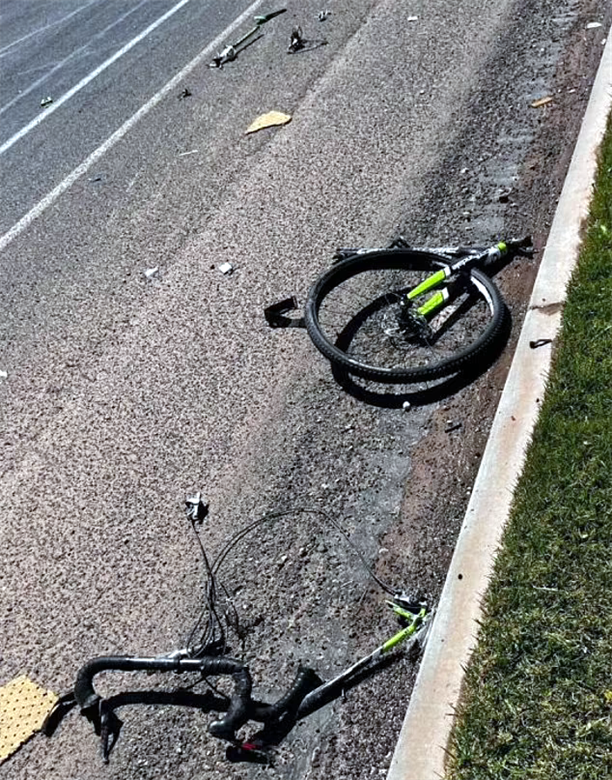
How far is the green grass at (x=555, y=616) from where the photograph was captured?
306 cm

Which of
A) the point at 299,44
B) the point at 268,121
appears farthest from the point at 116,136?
the point at 299,44

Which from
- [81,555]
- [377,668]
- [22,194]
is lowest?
[377,668]

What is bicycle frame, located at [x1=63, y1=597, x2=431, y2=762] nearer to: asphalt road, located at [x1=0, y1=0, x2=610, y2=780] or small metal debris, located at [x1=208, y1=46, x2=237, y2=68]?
asphalt road, located at [x1=0, y1=0, x2=610, y2=780]

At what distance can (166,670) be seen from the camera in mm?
3748

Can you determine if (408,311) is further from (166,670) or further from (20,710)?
(20,710)

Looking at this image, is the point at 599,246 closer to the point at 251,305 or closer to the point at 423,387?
the point at 423,387

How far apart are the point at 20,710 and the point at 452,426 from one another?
236 centimetres

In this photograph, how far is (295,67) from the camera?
30.3 ft

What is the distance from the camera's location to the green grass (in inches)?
120

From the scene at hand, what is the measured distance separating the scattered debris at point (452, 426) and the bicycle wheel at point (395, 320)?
290 mm

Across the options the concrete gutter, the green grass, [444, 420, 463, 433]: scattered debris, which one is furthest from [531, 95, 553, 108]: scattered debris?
[444, 420, 463, 433]: scattered debris

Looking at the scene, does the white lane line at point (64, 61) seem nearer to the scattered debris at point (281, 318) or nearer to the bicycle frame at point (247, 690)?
A: the scattered debris at point (281, 318)

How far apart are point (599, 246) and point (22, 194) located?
5.23m

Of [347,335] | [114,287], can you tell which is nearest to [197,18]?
[114,287]
